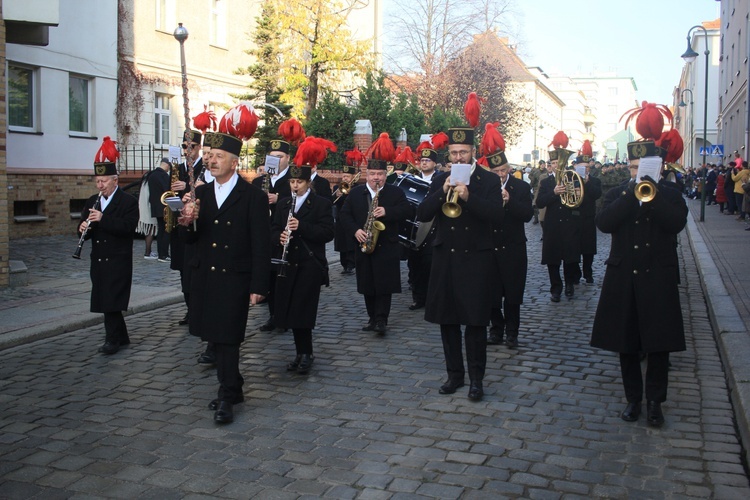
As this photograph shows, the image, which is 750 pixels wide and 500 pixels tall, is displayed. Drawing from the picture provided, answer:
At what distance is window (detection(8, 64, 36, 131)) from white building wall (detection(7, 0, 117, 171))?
0.49ft

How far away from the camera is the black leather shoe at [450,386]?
6.71 metres

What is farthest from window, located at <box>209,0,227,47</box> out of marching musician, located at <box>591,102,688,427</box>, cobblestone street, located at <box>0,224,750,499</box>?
marching musician, located at <box>591,102,688,427</box>

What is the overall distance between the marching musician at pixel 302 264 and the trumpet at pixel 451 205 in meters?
1.57

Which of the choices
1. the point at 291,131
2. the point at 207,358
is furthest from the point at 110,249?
the point at 291,131

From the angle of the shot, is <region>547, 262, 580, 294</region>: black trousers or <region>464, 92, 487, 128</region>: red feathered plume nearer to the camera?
<region>464, 92, 487, 128</region>: red feathered plume

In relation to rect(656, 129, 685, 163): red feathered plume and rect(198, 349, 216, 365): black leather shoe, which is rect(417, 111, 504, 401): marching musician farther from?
rect(198, 349, 216, 365): black leather shoe

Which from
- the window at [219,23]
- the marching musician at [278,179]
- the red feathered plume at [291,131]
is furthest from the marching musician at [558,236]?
the window at [219,23]

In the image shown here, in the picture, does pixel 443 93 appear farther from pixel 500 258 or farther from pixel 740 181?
pixel 500 258

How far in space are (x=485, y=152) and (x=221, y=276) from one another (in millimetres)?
3922

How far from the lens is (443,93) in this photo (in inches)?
1580

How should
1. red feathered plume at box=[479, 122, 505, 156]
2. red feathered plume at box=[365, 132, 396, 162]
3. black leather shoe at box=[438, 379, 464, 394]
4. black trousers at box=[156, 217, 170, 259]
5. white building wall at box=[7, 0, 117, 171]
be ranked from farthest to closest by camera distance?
white building wall at box=[7, 0, 117, 171] → black trousers at box=[156, 217, 170, 259] → red feathered plume at box=[365, 132, 396, 162] → red feathered plume at box=[479, 122, 505, 156] → black leather shoe at box=[438, 379, 464, 394]

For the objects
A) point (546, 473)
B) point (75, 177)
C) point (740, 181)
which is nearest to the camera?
point (546, 473)

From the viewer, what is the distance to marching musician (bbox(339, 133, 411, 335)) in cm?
933

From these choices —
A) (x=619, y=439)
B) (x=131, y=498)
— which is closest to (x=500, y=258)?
(x=619, y=439)
